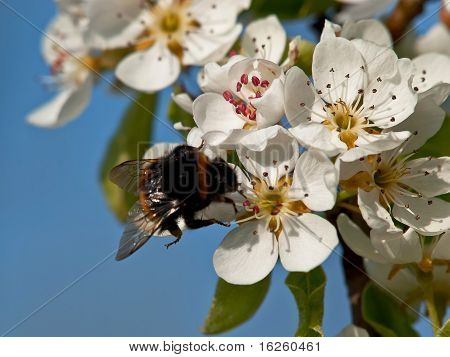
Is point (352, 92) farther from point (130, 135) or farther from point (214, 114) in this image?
point (130, 135)

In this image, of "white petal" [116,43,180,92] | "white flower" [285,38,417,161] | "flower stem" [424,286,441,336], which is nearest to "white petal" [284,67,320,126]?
"white flower" [285,38,417,161]

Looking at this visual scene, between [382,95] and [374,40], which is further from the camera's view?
[374,40]

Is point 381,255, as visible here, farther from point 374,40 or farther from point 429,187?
point 374,40

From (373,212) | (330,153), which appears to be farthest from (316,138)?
(373,212)

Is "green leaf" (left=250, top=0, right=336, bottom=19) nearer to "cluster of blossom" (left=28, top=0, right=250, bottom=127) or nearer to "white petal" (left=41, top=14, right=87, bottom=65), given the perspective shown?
"cluster of blossom" (left=28, top=0, right=250, bottom=127)
